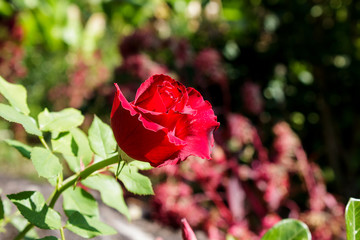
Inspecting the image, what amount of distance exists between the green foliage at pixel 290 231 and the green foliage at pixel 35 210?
8.9 inches

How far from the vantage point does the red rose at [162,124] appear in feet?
1.27

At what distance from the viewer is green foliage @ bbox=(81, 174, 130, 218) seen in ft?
1.67

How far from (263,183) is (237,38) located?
3.35 ft

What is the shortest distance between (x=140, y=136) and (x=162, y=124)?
2 centimetres

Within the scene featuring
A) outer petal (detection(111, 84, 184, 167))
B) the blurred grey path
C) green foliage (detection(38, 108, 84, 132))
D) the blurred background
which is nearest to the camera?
outer petal (detection(111, 84, 184, 167))

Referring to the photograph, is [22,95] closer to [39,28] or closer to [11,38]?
[11,38]

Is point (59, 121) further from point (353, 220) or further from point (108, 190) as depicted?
point (353, 220)

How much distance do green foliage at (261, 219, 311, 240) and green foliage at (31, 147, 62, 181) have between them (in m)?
0.23

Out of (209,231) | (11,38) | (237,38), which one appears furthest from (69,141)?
(11,38)

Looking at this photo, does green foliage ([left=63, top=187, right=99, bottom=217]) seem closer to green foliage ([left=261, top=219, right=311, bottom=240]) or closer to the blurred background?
green foliage ([left=261, top=219, right=311, bottom=240])

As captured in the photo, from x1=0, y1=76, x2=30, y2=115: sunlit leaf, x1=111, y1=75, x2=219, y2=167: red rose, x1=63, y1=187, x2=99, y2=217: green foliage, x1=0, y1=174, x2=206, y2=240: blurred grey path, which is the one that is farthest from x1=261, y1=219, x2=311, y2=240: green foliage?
x1=0, y1=174, x2=206, y2=240: blurred grey path

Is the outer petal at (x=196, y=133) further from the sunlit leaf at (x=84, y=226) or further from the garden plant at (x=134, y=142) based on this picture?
the sunlit leaf at (x=84, y=226)

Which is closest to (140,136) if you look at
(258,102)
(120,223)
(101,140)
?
(101,140)

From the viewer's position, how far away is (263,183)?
1.78 m
